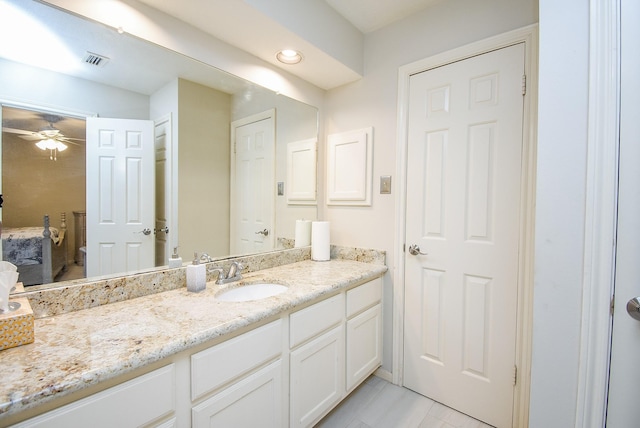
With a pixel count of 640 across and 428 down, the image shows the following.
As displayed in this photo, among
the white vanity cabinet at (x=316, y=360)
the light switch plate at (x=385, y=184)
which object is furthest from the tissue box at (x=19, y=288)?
the light switch plate at (x=385, y=184)

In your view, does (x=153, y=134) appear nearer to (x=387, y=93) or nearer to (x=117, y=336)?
(x=117, y=336)

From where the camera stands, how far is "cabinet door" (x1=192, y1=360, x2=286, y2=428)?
969mm

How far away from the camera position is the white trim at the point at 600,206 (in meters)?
0.89

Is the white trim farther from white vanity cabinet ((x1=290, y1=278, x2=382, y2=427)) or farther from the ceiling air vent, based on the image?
the ceiling air vent

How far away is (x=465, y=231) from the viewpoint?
1668mm

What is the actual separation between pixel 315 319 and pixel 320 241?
75 cm

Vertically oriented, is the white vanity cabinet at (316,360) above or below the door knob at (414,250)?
below

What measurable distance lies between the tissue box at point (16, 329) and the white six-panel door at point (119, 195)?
369mm

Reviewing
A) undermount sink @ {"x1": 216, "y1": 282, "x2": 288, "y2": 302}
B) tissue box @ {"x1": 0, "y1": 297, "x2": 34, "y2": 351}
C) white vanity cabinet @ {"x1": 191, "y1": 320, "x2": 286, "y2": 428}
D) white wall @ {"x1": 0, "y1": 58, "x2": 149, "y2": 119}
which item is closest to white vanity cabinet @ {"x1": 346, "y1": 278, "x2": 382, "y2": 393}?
undermount sink @ {"x1": 216, "y1": 282, "x2": 288, "y2": 302}

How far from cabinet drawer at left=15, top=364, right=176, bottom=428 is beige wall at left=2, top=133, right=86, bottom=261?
67 centimetres

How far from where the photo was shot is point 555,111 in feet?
3.24

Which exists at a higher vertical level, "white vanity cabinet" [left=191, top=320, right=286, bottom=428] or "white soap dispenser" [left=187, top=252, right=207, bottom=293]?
"white soap dispenser" [left=187, top=252, right=207, bottom=293]

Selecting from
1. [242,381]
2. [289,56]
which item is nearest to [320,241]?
[242,381]

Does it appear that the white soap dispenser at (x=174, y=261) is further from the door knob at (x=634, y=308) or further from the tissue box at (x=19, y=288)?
the door knob at (x=634, y=308)
